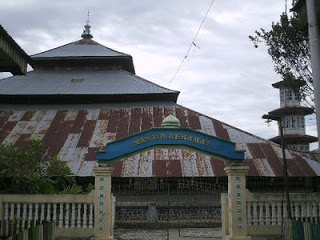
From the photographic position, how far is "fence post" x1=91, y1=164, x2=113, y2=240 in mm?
10945

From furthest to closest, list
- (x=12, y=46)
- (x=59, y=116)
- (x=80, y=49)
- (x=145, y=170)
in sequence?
1. (x=80, y=49)
2. (x=59, y=116)
3. (x=145, y=170)
4. (x=12, y=46)

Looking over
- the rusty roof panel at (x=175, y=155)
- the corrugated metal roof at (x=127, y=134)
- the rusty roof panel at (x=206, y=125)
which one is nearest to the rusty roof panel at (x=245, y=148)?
the corrugated metal roof at (x=127, y=134)

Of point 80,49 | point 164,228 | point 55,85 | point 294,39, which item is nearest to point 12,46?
point 294,39

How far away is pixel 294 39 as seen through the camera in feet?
38.9

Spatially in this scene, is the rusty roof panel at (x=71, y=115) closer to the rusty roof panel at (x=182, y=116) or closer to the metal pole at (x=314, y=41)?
the rusty roof panel at (x=182, y=116)

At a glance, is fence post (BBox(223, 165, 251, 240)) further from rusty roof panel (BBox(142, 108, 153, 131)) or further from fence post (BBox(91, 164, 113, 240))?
rusty roof panel (BBox(142, 108, 153, 131))

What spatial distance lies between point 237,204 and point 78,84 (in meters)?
15.9

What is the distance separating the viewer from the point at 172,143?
11719mm

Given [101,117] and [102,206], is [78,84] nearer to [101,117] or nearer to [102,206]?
[101,117]

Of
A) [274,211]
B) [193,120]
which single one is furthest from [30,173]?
[193,120]

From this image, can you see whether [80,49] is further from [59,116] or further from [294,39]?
[294,39]

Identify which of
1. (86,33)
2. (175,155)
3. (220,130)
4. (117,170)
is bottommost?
(117,170)

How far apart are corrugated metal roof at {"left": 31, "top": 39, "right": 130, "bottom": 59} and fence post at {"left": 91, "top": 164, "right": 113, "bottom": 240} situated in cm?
1601

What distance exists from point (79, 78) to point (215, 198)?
11.6 meters
